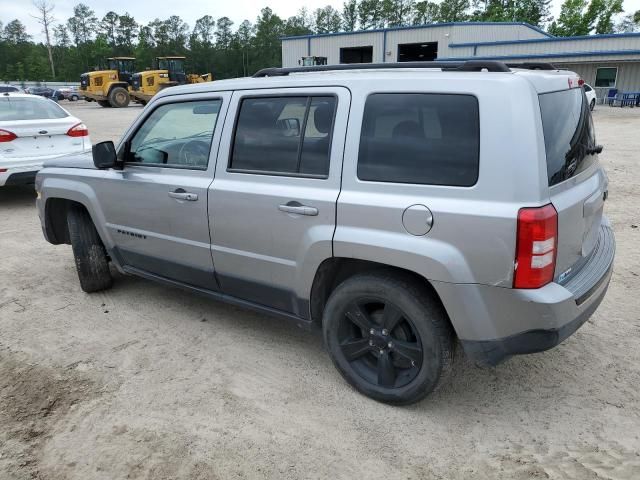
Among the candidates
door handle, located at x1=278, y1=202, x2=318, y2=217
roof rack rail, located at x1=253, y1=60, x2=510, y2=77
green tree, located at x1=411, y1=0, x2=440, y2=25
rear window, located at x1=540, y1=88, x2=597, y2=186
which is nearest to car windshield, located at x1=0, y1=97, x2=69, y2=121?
roof rack rail, located at x1=253, y1=60, x2=510, y2=77

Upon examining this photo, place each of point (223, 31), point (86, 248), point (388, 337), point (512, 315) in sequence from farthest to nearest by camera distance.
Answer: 1. point (223, 31)
2. point (86, 248)
3. point (388, 337)
4. point (512, 315)

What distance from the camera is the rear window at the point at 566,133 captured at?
2.46 meters

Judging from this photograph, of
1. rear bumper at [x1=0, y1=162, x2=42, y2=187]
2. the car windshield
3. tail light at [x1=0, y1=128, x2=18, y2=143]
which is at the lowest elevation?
rear bumper at [x1=0, y1=162, x2=42, y2=187]

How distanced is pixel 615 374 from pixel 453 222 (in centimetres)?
174

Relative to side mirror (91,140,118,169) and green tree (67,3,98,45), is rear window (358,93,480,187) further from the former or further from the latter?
green tree (67,3,98,45)

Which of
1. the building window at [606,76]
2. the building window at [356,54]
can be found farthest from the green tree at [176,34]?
the building window at [606,76]

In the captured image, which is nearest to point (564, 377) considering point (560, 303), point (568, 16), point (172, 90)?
point (560, 303)

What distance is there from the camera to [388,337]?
2893mm

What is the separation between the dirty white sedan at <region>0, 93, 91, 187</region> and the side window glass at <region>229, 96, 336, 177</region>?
5571mm

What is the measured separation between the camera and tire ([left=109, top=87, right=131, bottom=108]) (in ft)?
105

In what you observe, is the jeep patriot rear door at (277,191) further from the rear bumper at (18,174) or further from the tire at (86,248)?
the rear bumper at (18,174)

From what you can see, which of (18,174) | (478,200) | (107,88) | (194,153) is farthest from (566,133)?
(107,88)

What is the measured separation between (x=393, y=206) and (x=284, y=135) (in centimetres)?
93

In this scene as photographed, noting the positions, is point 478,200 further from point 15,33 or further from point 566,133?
point 15,33
